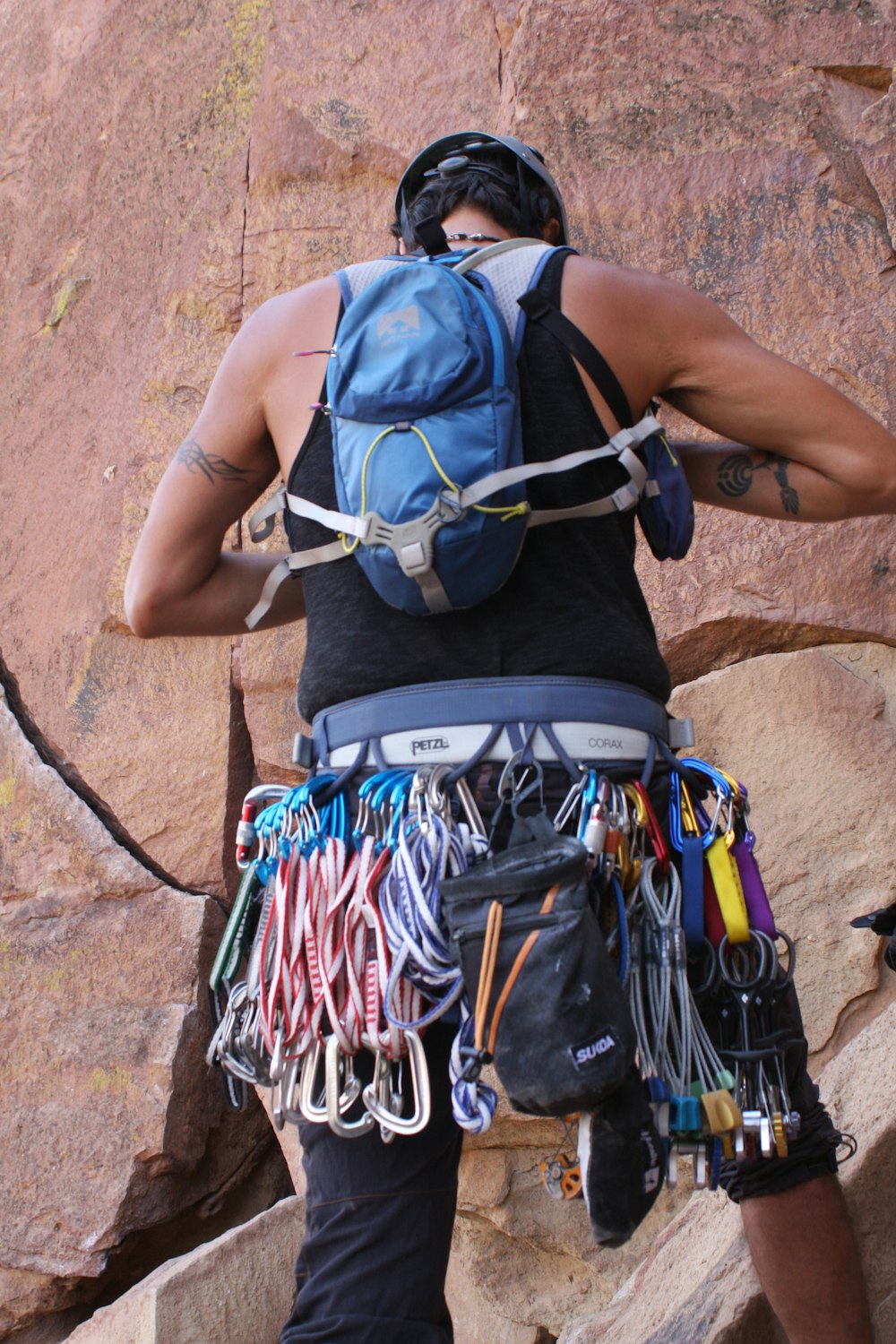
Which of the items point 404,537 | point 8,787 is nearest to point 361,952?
point 404,537

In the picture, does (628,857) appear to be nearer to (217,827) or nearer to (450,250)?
(450,250)

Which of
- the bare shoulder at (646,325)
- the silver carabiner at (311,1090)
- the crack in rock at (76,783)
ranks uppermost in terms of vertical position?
the bare shoulder at (646,325)

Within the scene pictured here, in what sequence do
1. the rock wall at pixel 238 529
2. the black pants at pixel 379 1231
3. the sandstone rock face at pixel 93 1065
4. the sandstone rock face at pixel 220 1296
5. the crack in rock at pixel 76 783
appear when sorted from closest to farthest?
the black pants at pixel 379 1231, the sandstone rock face at pixel 220 1296, the rock wall at pixel 238 529, the sandstone rock face at pixel 93 1065, the crack in rock at pixel 76 783

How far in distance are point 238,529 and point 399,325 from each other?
225cm

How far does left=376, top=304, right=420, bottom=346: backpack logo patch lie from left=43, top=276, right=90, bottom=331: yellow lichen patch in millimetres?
2928

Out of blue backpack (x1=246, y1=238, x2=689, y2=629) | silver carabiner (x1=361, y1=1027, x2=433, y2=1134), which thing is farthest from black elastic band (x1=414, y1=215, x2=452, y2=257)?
silver carabiner (x1=361, y1=1027, x2=433, y2=1134)

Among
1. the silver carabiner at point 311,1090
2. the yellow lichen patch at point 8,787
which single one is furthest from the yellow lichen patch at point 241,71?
the silver carabiner at point 311,1090

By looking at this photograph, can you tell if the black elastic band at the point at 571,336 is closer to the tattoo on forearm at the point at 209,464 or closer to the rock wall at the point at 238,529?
the tattoo on forearm at the point at 209,464

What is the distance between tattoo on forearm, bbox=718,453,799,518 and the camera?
184cm

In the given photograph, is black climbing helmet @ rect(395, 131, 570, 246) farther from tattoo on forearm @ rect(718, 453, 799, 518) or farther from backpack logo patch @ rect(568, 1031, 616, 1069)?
backpack logo patch @ rect(568, 1031, 616, 1069)

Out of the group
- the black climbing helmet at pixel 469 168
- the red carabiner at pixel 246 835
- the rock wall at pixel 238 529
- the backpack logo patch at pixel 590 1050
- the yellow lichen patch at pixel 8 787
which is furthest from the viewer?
the yellow lichen patch at pixel 8 787

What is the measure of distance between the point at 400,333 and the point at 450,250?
0.35 m

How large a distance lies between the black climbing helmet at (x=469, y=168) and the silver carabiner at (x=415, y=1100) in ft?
3.73

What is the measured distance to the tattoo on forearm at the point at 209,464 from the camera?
179 centimetres
